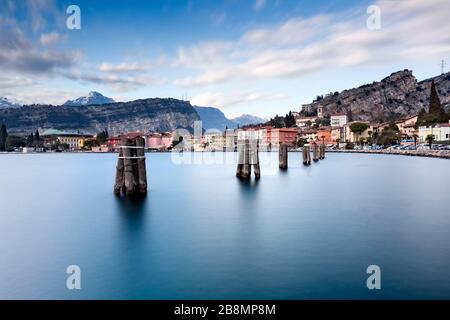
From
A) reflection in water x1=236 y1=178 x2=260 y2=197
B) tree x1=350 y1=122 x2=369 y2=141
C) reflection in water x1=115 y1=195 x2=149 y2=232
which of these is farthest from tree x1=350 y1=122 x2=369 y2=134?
reflection in water x1=115 y1=195 x2=149 y2=232

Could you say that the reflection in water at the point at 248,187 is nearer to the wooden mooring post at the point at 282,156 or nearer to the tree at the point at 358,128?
the wooden mooring post at the point at 282,156

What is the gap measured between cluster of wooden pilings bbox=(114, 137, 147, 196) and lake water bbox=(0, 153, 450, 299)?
3.15 ft

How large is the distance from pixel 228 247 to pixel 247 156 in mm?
20357

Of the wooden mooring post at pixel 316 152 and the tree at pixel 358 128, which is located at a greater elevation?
the tree at pixel 358 128

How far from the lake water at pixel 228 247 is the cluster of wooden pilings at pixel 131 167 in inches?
37.8

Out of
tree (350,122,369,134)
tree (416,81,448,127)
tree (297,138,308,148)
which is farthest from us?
tree (297,138,308,148)

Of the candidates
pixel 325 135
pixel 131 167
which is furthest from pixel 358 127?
pixel 131 167

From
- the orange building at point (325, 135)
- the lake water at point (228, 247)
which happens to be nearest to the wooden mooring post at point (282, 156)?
the lake water at point (228, 247)

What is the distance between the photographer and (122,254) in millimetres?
12578

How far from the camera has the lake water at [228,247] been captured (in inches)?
371

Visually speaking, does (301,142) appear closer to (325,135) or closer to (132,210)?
(325,135)

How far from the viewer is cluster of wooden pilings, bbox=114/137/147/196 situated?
20625 mm

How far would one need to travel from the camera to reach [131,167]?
21.3 meters

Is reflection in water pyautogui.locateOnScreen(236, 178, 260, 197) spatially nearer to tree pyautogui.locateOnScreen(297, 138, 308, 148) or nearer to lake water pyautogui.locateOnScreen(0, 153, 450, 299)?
lake water pyautogui.locateOnScreen(0, 153, 450, 299)
